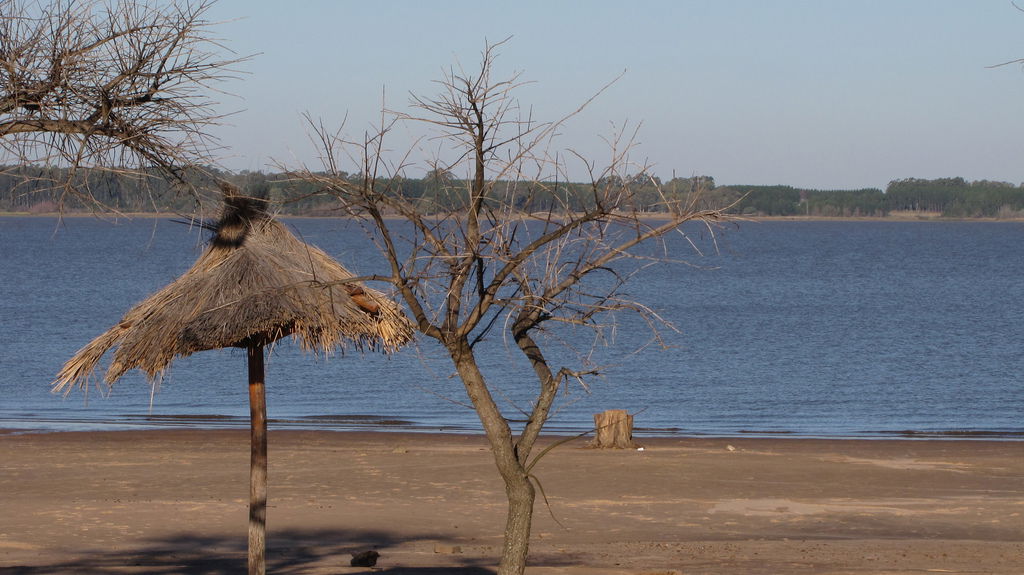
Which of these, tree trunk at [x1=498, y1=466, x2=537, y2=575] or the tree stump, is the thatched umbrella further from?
the tree stump

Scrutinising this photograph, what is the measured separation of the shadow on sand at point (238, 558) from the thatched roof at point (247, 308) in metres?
2.19

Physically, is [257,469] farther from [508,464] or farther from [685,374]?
[685,374]

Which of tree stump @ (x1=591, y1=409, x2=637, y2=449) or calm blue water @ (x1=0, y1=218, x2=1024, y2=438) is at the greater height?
tree stump @ (x1=591, y1=409, x2=637, y2=449)

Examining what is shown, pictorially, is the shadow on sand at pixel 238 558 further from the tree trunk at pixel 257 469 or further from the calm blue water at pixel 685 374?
the calm blue water at pixel 685 374

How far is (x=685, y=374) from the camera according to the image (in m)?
36.9

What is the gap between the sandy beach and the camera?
37.2 feet

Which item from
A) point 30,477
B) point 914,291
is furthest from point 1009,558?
point 914,291

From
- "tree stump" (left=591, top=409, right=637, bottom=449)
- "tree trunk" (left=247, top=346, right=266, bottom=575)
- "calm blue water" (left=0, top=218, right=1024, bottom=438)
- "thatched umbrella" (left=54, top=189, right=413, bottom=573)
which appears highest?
"thatched umbrella" (left=54, top=189, right=413, bottom=573)

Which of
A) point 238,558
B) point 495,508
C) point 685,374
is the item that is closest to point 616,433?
point 495,508

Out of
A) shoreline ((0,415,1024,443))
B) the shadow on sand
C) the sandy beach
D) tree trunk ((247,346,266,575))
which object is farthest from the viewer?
shoreline ((0,415,1024,443))

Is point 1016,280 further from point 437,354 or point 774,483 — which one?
point 774,483

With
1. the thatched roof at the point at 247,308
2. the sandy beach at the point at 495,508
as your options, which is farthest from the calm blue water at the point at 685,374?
the sandy beach at the point at 495,508

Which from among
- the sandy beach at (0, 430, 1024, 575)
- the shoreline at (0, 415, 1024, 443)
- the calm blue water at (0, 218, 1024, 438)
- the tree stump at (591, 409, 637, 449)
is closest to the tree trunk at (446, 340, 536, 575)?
the calm blue water at (0, 218, 1024, 438)

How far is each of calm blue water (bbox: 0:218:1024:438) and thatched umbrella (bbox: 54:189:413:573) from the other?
330mm
